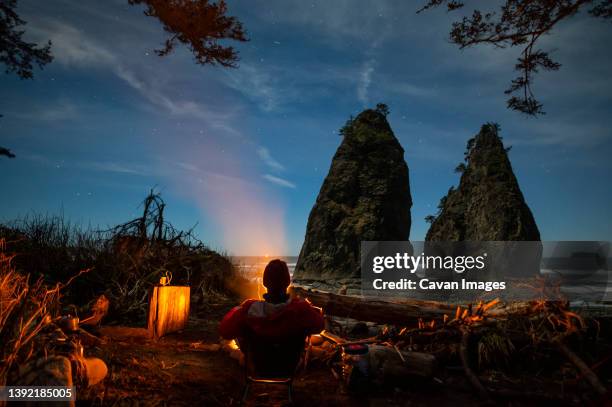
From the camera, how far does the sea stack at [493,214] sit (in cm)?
4740

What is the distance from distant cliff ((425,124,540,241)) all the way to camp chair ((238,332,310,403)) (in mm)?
48369

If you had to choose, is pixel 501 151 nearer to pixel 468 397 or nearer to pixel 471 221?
pixel 471 221

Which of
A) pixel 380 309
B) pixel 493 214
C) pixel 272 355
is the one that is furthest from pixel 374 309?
pixel 493 214

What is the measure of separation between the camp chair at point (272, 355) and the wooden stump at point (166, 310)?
3407mm

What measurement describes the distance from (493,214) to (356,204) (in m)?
16.2

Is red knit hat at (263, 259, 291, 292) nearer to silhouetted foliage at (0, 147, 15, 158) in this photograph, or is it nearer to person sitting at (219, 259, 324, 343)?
person sitting at (219, 259, 324, 343)

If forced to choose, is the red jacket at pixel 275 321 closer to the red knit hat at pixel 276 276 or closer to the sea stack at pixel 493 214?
the red knit hat at pixel 276 276

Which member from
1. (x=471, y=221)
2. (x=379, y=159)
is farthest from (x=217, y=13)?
(x=471, y=221)

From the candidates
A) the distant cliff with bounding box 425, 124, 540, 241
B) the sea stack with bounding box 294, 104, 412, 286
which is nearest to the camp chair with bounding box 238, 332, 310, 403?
the sea stack with bounding box 294, 104, 412, 286

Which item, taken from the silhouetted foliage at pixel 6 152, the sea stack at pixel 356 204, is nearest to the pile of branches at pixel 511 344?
the silhouetted foliage at pixel 6 152

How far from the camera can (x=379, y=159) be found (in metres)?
52.4

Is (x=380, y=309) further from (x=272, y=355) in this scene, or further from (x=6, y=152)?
(x=6, y=152)

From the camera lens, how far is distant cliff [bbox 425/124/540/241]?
155ft

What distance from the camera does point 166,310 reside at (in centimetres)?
759
